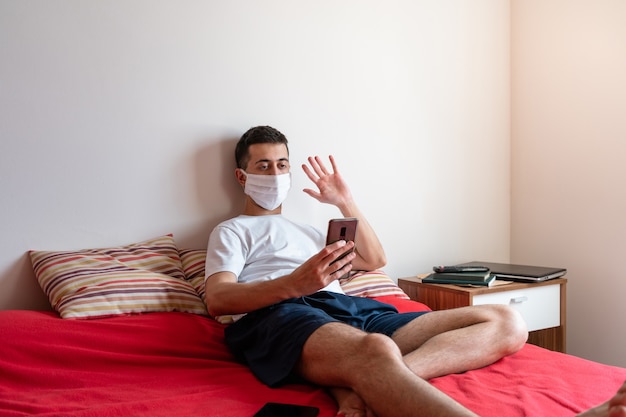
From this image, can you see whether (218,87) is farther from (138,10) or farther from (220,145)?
(138,10)

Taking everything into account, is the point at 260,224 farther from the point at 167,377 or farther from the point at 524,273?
the point at 524,273

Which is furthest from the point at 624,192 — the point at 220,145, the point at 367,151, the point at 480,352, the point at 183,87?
the point at 183,87

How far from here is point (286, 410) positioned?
3.84 feet

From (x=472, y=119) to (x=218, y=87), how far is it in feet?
4.63

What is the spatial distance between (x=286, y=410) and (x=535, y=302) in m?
1.58

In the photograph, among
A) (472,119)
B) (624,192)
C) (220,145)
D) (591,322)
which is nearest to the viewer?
(220,145)

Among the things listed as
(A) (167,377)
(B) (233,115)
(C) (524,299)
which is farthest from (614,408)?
(B) (233,115)

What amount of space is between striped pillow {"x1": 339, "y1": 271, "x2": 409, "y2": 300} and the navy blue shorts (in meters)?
0.32

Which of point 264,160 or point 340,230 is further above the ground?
point 264,160

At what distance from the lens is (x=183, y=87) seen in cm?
212

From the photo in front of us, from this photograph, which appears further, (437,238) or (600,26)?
(437,238)

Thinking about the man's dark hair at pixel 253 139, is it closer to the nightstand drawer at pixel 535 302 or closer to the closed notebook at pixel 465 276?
the closed notebook at pixel 465 276

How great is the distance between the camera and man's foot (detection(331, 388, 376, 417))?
115 centimetres

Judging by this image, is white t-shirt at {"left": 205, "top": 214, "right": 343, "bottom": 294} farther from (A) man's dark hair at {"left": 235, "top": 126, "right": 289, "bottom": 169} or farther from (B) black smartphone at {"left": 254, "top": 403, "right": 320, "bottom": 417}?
(B) black smartphone at {"left": 254, "top": 403, "right": 320, "bottom": 417}
